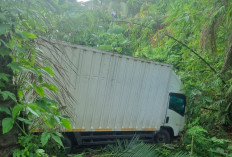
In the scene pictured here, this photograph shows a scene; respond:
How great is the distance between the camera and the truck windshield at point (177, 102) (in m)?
6.37

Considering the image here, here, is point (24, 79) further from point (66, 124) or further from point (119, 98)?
point (119, 98)

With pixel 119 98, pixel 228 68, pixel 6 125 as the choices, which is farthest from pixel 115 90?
pixel 6 125

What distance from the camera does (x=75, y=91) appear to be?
4.71 meters

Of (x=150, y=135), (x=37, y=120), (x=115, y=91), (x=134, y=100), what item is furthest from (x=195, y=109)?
(x=37, y=120)

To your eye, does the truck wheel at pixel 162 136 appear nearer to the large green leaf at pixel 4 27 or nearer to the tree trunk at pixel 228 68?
the tree trunk at pixel 228 68

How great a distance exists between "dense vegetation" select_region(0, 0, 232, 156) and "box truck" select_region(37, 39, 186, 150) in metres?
Result: 0.60

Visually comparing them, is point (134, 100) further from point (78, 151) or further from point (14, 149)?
point (14, 149)

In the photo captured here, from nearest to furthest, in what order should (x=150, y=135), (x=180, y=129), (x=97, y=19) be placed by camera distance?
1. (x=97, y=19)
2. (x=150, y=135)
3. (x=180, y=129)

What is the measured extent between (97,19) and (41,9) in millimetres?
2146

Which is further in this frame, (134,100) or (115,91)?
(134,100)

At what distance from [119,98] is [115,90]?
26cm

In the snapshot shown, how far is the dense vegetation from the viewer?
1.32 metres

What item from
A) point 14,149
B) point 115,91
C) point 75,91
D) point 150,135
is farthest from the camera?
point 150,135

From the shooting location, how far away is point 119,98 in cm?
534
